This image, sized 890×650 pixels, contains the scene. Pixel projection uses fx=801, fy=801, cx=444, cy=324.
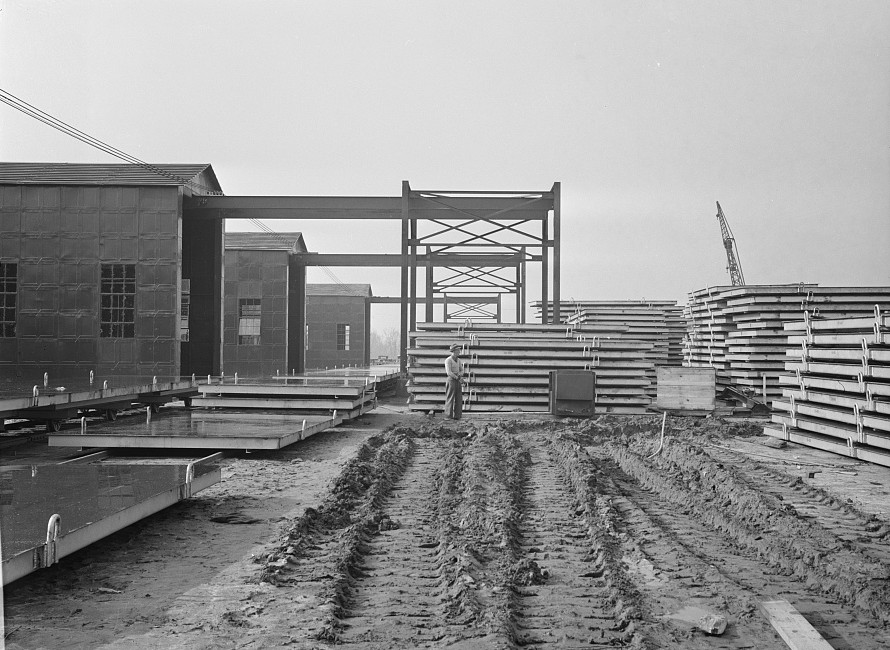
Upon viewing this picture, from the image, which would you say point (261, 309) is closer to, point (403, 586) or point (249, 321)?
point (249, 321)

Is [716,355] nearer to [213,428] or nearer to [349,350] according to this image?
[213,428]

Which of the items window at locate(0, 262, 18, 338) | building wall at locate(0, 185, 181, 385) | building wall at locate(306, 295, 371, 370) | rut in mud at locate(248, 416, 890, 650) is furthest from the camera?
building wall at locate(306, 295, 371, 370)

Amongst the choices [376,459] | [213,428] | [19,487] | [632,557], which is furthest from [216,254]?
[632,557]

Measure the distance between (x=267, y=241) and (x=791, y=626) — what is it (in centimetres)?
3054

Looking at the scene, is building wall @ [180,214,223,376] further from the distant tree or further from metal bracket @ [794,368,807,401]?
the distant tree

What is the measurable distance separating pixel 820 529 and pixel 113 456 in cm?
839

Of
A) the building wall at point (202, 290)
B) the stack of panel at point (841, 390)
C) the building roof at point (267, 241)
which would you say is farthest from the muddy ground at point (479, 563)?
the building roof at point (267, 241)

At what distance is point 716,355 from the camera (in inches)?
802

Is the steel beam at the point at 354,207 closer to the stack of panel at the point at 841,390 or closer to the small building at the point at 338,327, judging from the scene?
the stack of panel at the point at 841,390

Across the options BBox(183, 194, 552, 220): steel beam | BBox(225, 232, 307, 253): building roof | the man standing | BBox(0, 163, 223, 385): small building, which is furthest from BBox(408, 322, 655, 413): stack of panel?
BBox(225, 232, 307, 253): building roof

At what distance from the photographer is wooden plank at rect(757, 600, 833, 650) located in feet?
13.4

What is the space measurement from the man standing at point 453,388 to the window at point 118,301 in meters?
10.2

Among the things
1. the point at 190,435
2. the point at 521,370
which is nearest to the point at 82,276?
the point at 521,370

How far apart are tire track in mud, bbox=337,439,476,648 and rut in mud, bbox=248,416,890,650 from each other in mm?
16
